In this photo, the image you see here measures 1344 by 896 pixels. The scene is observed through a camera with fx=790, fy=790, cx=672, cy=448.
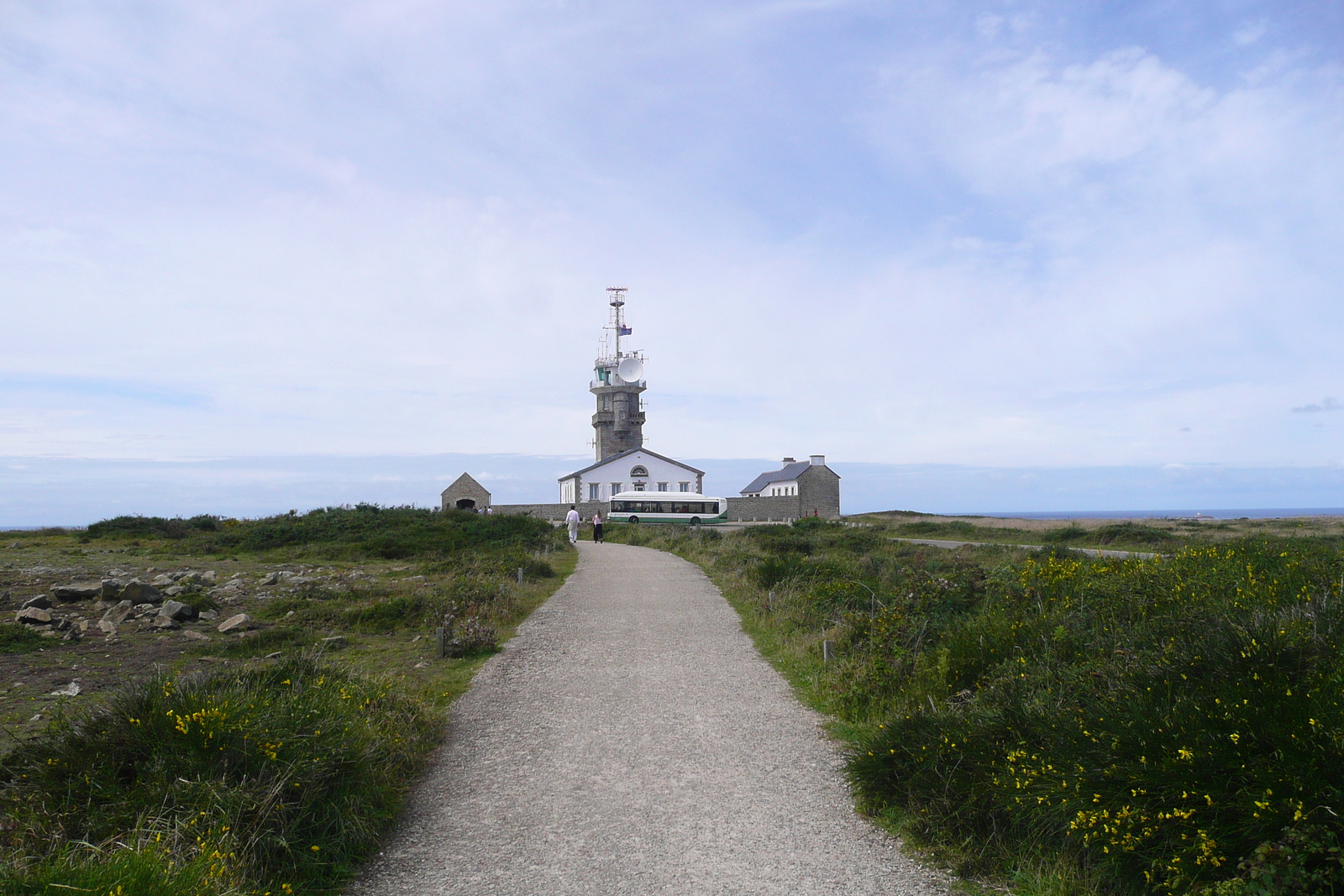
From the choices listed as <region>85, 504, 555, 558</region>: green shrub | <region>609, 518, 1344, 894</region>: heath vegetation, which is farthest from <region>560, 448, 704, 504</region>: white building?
<region>609, 518, 1344, 894</region>: heath vegetation

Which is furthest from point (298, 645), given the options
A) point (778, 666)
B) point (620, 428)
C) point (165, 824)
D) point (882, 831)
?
point (620, 428)

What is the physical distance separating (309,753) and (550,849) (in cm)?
172

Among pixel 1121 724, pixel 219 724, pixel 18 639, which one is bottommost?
pixel 18 639

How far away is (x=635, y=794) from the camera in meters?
5.93

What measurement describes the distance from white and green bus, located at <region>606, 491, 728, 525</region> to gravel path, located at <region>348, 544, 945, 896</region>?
4119 centimetres

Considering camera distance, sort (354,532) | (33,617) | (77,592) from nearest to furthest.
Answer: (33,617) < (77,592) < (354,532)

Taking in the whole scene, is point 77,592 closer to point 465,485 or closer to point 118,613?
point 118,613

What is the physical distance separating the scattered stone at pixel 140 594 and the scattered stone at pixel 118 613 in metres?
0.32

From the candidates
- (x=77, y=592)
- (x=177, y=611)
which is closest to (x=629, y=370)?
(x=77, y=592)

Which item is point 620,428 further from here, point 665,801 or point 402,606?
point 665,801

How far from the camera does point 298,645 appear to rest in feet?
38.3

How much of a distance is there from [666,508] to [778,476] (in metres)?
17.3

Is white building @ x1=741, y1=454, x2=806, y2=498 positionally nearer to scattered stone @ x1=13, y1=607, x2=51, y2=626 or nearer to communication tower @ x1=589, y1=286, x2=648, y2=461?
communication tower @ x1=589, y1=286, x2=648, y2=461

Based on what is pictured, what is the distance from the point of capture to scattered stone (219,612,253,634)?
41.5ft
